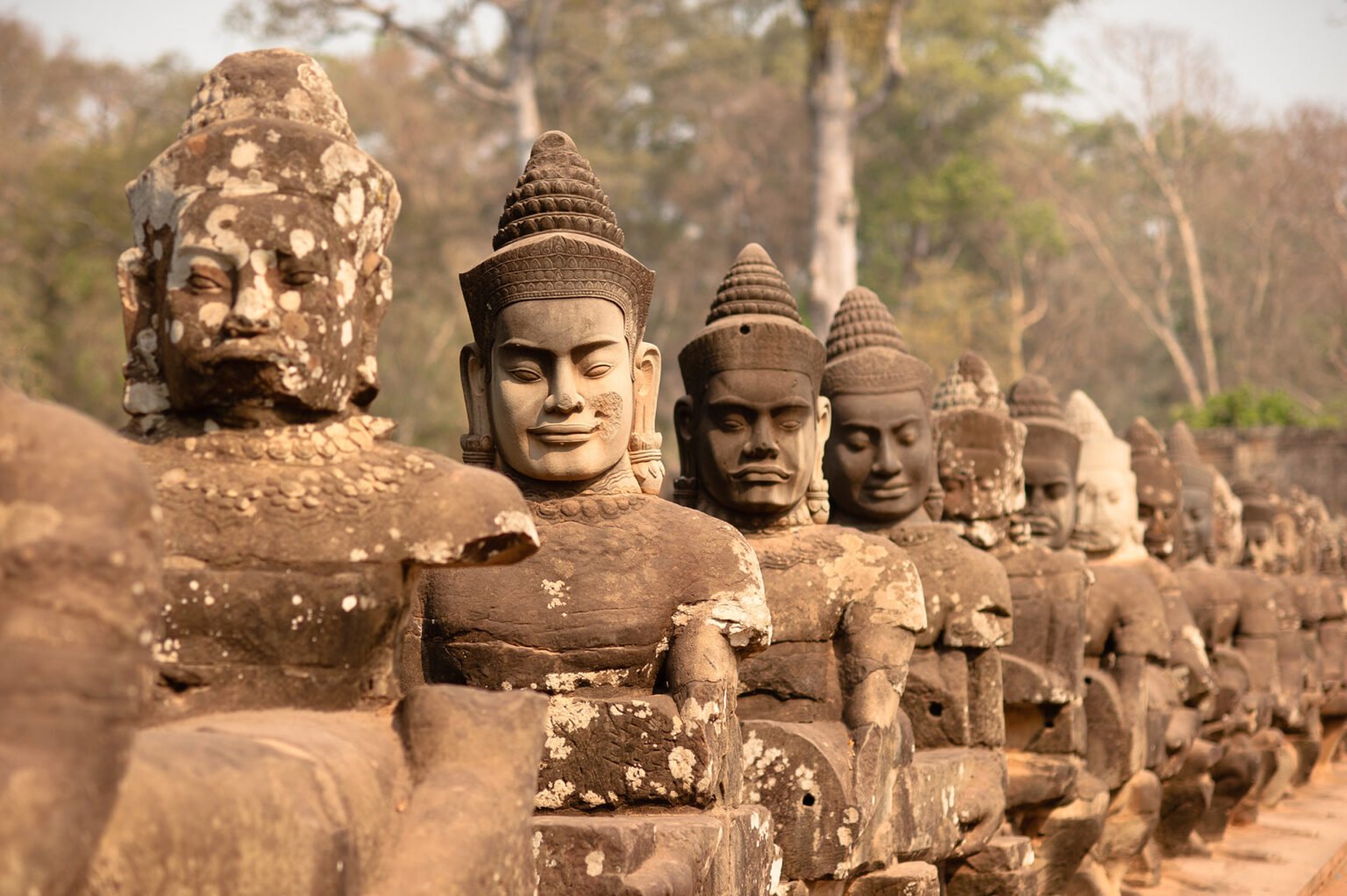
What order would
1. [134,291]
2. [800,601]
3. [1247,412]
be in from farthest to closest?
[1247,412]
[800,601]
[134,291]

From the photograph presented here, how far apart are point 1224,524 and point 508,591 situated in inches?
420

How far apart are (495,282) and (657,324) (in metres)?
25.6

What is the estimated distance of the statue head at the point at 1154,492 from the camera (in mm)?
10977

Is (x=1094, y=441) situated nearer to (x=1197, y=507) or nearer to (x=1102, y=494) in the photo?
(x=1102, y=494)

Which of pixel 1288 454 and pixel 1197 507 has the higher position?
pixel 1288 454

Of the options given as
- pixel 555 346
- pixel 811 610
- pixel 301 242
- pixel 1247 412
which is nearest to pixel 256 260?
pixel 301 242

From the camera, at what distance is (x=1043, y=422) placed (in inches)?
352

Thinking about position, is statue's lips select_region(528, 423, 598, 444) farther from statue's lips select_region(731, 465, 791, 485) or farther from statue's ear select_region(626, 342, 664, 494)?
statue's lips select_region(731, 465, 791, 485)

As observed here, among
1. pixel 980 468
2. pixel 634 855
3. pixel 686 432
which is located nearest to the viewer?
pixel 634 855

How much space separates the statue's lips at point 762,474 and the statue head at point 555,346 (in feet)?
2.78

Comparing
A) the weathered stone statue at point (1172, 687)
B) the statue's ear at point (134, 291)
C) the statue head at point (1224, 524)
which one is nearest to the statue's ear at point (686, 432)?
the statue's ear at point (134, 291)

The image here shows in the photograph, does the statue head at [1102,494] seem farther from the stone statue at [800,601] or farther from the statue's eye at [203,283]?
the statue's eye at [203,283]

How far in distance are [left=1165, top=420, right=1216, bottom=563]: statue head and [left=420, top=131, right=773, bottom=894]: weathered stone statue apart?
873 cm

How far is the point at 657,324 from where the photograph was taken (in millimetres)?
30203
